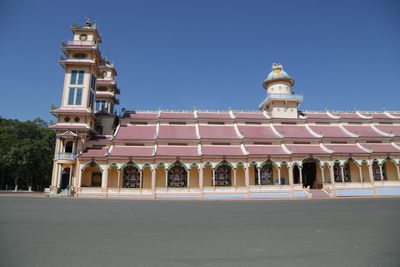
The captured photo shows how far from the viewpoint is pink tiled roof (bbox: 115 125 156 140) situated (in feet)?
105

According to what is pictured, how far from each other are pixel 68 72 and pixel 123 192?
18.6m

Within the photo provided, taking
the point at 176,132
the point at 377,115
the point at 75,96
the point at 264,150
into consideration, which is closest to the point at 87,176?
the point at 75,96

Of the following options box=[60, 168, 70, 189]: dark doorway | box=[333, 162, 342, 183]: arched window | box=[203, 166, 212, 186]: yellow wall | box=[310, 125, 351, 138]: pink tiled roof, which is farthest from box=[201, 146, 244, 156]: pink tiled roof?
box=[60, 168, 70, 189]: dark doorway

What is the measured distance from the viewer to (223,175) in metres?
31.1

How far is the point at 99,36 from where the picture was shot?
3572 cm

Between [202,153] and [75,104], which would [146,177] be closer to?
[202,153]

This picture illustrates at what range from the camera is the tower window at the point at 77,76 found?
32625mm

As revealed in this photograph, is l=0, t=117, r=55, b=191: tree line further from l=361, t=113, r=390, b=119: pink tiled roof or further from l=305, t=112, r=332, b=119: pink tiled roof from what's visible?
l=361, t=113, r=390, b=119: pink tiled roof

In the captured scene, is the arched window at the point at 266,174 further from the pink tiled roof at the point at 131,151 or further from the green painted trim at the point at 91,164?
the green painted trim at the point at 91,164

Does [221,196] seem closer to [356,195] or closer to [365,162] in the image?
[356,195]

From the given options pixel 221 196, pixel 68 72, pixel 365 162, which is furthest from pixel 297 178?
pixel 68 72

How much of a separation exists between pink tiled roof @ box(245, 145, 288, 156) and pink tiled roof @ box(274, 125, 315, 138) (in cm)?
341

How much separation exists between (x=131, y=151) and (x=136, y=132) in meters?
4.02

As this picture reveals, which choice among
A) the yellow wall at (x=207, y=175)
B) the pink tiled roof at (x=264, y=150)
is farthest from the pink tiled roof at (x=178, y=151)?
the pink tiled roof at (x=264, y=150)
